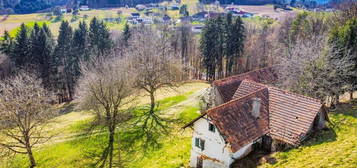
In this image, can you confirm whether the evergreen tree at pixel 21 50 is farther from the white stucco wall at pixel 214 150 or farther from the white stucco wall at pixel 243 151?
the white stucco wall at pixel 243 151

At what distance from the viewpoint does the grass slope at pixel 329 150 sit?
2070cm

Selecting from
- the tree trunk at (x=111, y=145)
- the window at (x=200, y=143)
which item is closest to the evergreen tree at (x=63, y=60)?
the tree trunk at (x=111, y=145)

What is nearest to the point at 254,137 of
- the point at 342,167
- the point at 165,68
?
the point at 342,167

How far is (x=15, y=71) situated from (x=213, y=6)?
143 m

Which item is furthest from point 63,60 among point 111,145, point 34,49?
point 111,145

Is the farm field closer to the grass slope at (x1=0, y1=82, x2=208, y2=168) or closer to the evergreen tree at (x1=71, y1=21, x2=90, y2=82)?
the grass slope at (x1=0, y1=82, x2=208, y2=168)

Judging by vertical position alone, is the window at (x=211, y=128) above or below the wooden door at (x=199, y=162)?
above

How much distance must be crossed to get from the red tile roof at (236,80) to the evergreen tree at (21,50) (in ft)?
143

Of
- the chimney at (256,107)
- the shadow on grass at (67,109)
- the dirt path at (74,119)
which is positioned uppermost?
the chimney at (256,107)

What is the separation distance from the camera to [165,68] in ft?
147

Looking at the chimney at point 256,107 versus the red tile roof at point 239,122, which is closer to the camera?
the red tile roof at point 239,122

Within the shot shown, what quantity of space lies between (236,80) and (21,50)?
45740mm

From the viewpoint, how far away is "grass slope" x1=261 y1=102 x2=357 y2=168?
20703mm

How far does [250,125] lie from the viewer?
25938 millimetres
